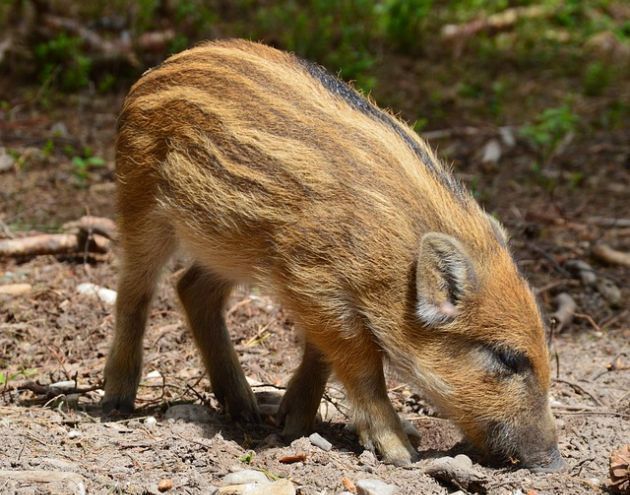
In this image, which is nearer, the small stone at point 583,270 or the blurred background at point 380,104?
the blurred background at point 380,104

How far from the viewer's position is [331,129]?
394 cm

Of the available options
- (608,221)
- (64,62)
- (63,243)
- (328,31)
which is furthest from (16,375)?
(328,31)

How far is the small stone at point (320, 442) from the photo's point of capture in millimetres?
3938

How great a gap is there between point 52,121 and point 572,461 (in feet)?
17.7

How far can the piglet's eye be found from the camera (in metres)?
3.87

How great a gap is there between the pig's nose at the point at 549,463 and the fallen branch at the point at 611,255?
272 cm

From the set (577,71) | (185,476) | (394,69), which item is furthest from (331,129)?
(577,71)

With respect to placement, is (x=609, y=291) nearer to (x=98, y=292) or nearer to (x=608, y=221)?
(x=608, y=221)

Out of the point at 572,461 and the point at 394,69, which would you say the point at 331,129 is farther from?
the point at 394,69

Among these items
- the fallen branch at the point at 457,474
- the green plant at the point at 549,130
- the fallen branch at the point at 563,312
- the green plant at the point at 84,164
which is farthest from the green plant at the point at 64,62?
the fallen branch at the point at 457,474

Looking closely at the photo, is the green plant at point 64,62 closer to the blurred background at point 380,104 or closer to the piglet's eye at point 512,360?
the blurred background at point 380,104

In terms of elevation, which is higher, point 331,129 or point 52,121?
point 331,129

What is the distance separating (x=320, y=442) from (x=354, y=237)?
0.85m

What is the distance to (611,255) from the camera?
6312 mm
